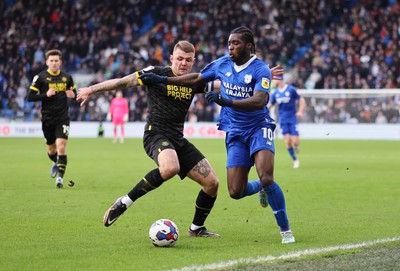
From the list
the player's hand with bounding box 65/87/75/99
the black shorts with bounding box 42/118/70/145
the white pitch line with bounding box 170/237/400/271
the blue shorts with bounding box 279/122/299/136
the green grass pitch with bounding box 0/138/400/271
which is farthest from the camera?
the blue shorts with bounding box 279/122/299/136

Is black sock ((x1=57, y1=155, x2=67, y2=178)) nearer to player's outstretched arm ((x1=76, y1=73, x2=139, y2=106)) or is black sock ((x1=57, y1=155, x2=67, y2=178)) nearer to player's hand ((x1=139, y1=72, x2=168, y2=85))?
player's outstretched arm ((x1=76, y1=73, x2=139, y2=106))

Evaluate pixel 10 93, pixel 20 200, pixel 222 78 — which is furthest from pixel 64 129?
pixel 10 93

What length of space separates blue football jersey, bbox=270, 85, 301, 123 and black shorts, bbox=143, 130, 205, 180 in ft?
38.2

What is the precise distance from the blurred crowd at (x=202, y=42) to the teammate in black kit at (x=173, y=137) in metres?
27.3

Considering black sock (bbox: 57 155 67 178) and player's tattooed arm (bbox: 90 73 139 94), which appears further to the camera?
black sock (bbox: 57 155 67 178)

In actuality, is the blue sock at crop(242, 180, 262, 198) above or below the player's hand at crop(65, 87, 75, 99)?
below

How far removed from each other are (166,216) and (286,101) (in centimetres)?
1041

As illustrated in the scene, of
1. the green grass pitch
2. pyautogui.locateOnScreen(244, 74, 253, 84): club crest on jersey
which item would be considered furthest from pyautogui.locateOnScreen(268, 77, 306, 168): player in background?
pyautogui.locateOnScreen(244, 74, 253, 84): club crest on jersey

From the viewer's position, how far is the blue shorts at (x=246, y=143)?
27.6ft

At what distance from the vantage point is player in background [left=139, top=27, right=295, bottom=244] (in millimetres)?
8172

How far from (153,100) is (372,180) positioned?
8.38 metres

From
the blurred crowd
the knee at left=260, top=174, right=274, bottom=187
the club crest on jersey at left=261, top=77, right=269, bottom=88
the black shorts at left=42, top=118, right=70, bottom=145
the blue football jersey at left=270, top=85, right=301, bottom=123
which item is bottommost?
the knee at left=260, top=174, right=274, bottom=187

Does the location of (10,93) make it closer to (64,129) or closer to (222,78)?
(64,129)

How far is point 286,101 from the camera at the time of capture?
20.6 meters
